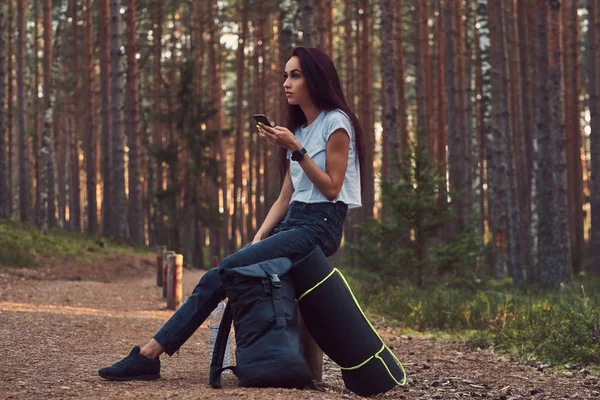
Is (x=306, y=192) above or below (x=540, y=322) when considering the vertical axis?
above

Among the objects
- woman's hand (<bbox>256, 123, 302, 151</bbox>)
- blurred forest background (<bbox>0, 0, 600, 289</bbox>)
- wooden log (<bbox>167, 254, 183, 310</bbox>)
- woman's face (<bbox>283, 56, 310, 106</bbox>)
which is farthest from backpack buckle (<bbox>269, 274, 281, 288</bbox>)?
blurred forest background (<bbox>0, 0, 600, 289</bbox>)

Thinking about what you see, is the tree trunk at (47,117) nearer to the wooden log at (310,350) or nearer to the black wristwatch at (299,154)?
the wooden log at (310,350)

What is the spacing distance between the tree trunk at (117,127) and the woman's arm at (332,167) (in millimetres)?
19037

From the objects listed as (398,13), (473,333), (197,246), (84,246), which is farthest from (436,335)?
(398,13)

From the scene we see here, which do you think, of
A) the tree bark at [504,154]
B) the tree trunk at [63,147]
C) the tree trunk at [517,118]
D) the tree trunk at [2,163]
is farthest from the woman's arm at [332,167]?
the tree trunk at [63,147]

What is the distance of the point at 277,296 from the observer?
529 cm

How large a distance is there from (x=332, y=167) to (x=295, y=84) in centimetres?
66

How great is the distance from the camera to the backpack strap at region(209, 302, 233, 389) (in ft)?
17.4

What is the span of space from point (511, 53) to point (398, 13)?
163 inches

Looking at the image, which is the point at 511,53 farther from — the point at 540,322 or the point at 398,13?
the point at 540,322

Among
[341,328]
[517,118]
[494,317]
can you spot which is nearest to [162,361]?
[341,328]

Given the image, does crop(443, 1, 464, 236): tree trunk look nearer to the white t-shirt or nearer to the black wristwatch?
the white t-shirt

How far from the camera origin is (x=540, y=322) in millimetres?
9703

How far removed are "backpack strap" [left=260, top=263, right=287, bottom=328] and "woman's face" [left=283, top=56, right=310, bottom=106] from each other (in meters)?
1.19
